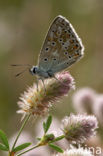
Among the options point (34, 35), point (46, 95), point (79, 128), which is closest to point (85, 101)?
point (46, 95)

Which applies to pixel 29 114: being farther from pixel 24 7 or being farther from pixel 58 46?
pixel 24 7

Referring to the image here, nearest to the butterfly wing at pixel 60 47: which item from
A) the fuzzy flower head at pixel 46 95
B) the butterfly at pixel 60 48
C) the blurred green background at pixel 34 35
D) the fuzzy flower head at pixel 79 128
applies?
the butterfly at pixel 60 48

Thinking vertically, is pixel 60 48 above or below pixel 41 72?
above

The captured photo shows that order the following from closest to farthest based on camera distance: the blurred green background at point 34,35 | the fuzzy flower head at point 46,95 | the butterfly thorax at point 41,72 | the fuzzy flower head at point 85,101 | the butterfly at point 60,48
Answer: the fuzzy flower head at point 46,95 < the butterfly thorax at point 41,72 < the butterfly at point 60,48 < the fuzzy flower head at point 85,101 < the blurred green background at point 34,35

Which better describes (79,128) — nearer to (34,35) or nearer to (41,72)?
(41,72)

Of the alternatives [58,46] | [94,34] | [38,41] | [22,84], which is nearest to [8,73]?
[22,84]

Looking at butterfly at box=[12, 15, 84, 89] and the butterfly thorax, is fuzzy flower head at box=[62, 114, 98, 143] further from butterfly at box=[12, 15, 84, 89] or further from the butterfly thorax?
butterfly at box=[12, 15, 84, 89]

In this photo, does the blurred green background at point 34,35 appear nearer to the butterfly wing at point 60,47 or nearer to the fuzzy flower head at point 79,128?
the butterfly wing at point 60,47
